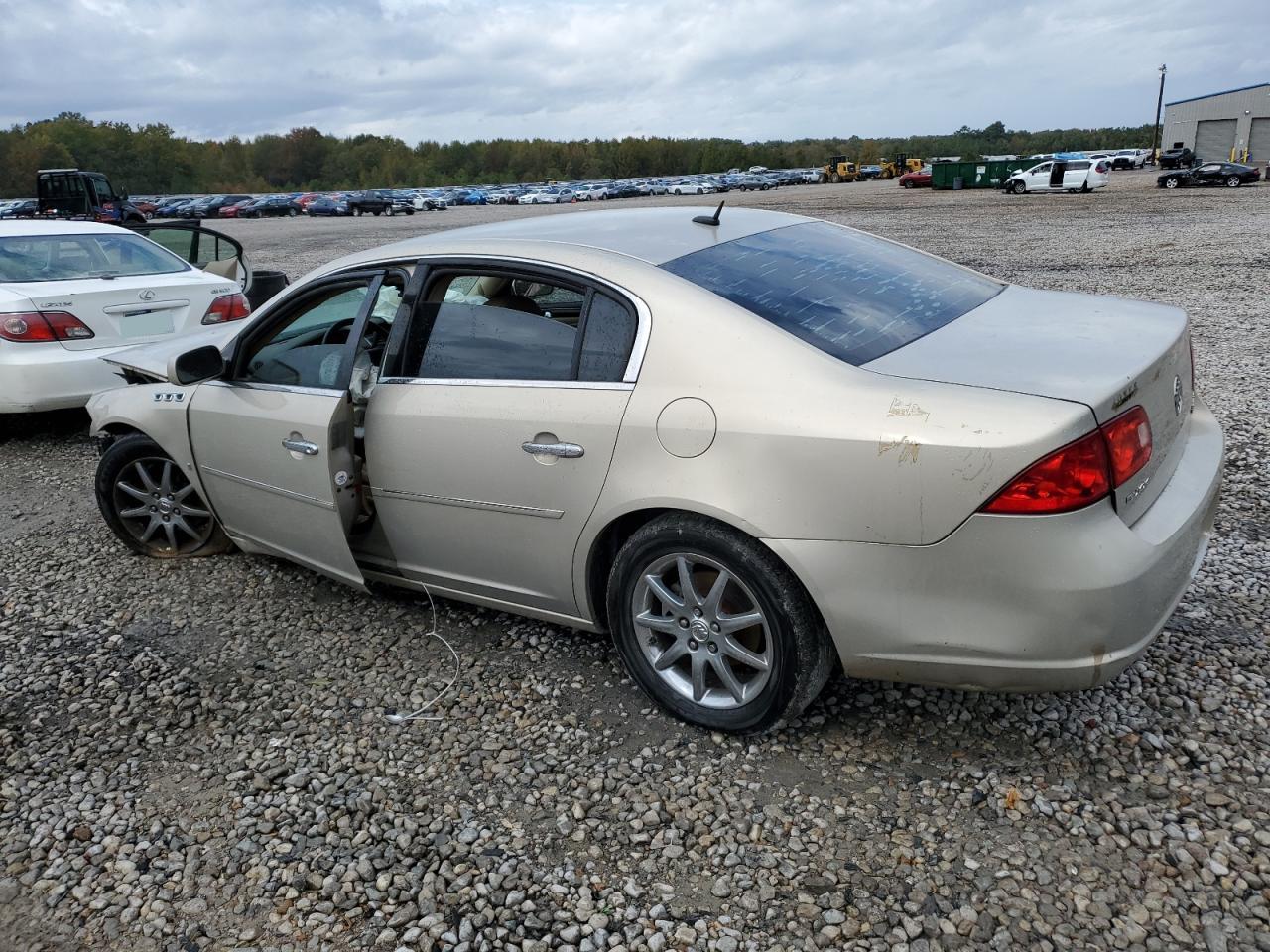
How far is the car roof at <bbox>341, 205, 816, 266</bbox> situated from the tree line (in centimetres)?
10495

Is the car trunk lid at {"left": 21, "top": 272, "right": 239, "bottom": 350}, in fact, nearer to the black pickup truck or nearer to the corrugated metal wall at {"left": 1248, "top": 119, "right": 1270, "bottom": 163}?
the black pickup truck

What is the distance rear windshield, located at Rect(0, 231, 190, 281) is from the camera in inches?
266

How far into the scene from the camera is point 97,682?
3.67 meters

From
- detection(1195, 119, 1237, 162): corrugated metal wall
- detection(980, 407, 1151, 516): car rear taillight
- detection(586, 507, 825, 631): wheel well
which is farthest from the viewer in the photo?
detection(1195, 119, 1237, 162): corrugated metal wall

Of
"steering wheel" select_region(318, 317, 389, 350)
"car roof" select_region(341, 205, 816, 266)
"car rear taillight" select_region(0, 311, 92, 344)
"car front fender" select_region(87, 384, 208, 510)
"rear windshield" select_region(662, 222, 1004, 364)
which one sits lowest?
"car front fender" select_region(87, 384, 208, 510)

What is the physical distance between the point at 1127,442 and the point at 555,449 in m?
1.64

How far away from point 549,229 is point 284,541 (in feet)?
5.57

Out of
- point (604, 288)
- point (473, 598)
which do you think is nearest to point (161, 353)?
point (473, 598)

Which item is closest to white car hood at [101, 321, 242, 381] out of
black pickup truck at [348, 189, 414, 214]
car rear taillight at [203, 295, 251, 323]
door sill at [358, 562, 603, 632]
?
door sill at [358, 562, 603, 632]

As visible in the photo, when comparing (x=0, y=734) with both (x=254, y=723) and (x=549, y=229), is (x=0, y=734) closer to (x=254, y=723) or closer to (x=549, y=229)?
(x=254, y=723)

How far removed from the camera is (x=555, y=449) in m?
3.06

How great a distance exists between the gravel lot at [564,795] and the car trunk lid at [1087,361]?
0.86 metres

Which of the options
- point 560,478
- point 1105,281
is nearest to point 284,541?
A: point 560,478

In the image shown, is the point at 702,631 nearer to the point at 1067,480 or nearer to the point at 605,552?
the point at 605,552
